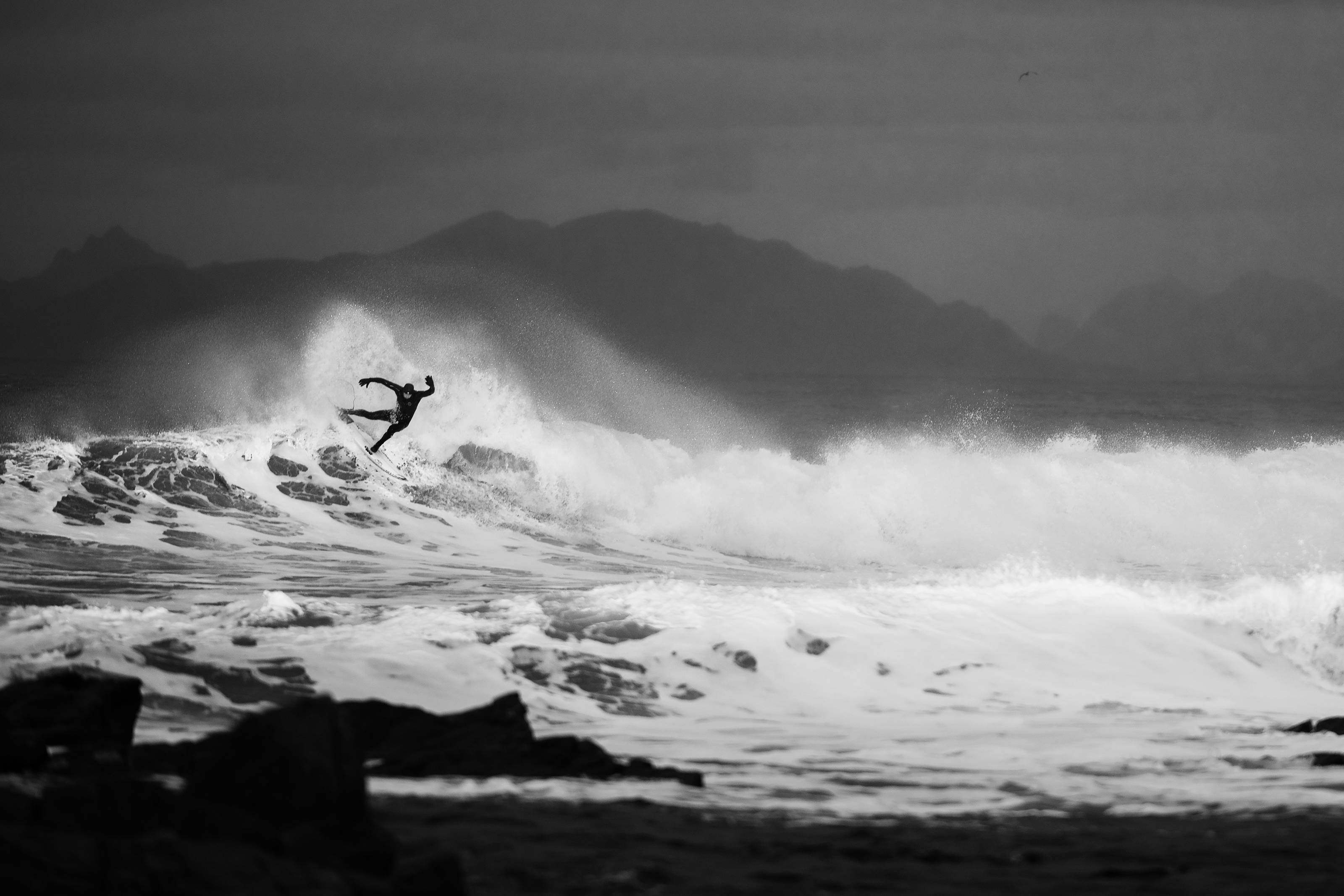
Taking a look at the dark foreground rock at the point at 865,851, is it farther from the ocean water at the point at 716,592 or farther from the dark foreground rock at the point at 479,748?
the dark foreground rock at the point at 479,748

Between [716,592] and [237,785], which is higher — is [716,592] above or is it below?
above

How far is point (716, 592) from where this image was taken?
18.9 m

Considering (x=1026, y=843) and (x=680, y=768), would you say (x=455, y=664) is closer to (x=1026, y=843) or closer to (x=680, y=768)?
(x=680, y=768)

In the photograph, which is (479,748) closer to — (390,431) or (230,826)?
(230,826)

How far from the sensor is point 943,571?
23609 mm

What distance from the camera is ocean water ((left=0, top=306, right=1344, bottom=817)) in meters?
12.6

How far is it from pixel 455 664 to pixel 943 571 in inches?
422

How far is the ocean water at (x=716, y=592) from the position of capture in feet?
41.5

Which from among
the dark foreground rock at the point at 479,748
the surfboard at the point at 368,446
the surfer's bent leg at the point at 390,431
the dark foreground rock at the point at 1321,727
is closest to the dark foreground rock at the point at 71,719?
the dark foreground rock at the point at 479,748

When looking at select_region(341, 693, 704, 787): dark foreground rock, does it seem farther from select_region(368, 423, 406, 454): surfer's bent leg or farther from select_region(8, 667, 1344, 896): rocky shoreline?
select_region(368, 423, 406, 454): surfer's bent leg

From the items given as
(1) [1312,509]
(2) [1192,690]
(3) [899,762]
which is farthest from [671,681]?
(1) [1312,509]

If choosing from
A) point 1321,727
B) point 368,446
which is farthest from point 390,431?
point 1321,727

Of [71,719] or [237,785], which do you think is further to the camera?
[71,719]

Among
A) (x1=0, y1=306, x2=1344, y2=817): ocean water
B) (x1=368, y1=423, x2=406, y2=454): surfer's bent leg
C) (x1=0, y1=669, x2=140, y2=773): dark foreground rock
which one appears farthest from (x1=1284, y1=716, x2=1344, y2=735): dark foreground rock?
(x1=368, y1=423, x2=406, y2=454): surfer's bent leg
